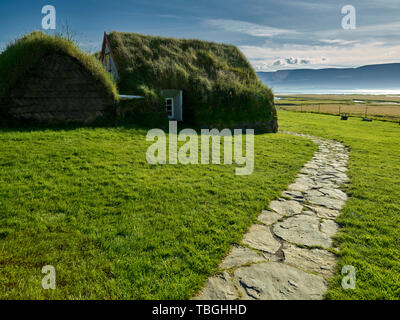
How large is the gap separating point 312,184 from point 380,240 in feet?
9.84

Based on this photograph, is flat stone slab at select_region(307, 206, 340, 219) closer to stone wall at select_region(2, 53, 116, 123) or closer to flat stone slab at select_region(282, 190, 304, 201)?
flat stone slab at select_region(282, 190, 304, 201)

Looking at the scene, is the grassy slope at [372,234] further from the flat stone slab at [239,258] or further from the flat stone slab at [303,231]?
the flat stone slab at [239,258]

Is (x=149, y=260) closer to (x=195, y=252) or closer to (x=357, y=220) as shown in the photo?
(x=195, y=252)

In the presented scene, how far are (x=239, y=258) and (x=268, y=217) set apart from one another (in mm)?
1635

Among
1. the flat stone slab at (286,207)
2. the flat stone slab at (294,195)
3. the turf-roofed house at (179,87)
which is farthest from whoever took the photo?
the turf-roofed house at (179,87)

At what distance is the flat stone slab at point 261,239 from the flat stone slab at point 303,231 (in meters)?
0.21

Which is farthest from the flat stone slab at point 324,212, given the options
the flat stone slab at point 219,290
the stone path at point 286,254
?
the flat stone slab at point 219,290

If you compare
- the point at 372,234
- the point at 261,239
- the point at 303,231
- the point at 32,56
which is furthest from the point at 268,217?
the point at 32,56

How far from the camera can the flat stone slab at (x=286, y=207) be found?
206 inches

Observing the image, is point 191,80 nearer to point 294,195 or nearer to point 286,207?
point 294,195

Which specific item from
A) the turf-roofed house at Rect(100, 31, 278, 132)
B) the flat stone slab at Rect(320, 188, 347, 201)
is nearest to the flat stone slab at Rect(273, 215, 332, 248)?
the flat stone slab at Rect(320, 188, 347, 201)

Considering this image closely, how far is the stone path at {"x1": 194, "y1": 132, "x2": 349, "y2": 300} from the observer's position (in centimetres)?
299

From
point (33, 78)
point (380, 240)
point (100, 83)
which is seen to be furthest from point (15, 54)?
point (380, 240)

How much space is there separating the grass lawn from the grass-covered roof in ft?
12.3
